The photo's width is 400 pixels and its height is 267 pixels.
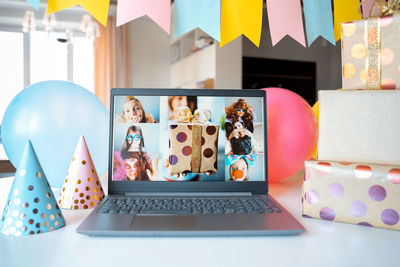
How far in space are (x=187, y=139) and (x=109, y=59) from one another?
391cm

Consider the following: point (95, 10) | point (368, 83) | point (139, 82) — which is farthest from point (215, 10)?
point (139, 82)

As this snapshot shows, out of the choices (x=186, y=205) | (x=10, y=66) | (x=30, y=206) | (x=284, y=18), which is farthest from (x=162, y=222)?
(x=10, y=66)

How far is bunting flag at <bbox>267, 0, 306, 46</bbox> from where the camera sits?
0.96 meters

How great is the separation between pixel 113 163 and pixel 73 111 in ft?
0.76

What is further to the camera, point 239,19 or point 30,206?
point 239,19

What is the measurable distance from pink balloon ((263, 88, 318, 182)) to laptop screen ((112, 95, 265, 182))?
125mm

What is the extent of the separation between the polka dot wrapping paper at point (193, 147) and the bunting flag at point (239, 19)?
11.7 inches

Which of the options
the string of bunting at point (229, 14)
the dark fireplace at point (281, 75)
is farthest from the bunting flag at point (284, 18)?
the dark fireplace at point (281, 75)

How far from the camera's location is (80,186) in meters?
0.68

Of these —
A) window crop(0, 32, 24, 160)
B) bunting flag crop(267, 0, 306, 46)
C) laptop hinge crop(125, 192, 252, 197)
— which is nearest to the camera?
laptop hinge crop(125, 192, 252, 197)

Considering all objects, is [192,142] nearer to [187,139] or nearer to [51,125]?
[187,139]

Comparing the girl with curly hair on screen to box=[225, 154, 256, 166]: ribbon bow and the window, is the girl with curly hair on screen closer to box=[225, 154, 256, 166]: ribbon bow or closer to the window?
box=[225, 154, 256, 166]: ribbon bow

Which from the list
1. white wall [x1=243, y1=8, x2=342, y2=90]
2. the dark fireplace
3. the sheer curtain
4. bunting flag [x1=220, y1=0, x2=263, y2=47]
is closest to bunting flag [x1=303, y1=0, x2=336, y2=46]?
bunting flag [x1=220, y1=0, x2=263, y2=47]

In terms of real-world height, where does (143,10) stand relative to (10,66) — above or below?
below
